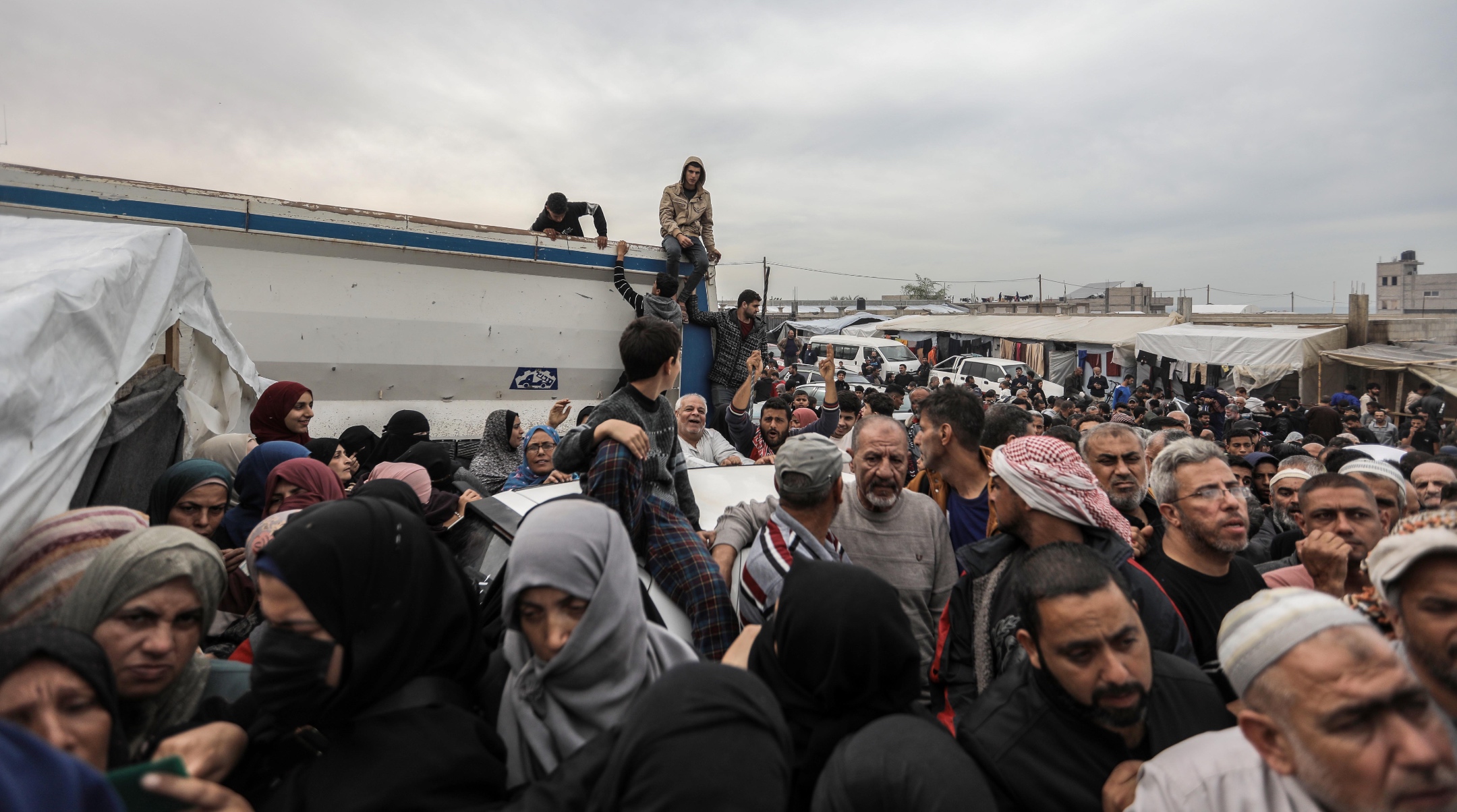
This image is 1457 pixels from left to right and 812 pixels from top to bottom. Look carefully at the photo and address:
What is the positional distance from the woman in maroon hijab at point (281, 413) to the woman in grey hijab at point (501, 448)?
3.75 ft

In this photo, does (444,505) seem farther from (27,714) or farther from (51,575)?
(27,714)

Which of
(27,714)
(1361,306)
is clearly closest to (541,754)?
(27,714)

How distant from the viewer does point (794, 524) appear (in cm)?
232

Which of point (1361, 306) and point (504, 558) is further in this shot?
point (1361, 306)

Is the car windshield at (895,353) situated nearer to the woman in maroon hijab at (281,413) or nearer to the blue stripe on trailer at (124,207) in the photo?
the blue stripe on trailer at (124,207)

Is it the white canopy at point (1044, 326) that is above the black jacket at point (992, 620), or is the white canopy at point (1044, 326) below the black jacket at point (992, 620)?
above

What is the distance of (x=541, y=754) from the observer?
1.54 meters

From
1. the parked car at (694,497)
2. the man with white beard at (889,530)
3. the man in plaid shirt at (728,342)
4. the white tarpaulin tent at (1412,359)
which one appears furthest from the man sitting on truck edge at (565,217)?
the white tarpaulin tent at (1412,359)

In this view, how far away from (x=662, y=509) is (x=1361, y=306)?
20282 millimetres

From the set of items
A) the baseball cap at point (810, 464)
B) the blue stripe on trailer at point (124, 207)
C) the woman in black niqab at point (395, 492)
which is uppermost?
the blue stripe on trailer at point (124, 207)

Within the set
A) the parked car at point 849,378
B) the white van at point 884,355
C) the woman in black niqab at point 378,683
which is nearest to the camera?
the woman in black niqab at point 378,683

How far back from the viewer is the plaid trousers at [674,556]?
233cm

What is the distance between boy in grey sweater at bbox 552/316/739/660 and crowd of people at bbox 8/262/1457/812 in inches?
0.5

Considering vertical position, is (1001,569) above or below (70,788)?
below
